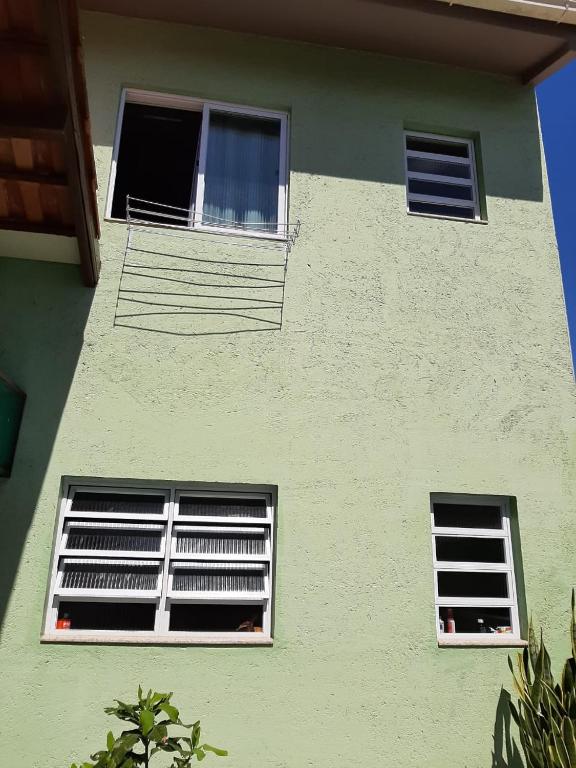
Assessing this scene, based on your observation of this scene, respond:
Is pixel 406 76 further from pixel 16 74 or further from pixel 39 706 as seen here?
pixel 39 706

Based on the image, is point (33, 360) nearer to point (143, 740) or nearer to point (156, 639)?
point (156, 639)

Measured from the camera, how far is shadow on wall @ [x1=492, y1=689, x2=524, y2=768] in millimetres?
4949

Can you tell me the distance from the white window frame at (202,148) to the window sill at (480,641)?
4008mm

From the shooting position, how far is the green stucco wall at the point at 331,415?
15.4 feet

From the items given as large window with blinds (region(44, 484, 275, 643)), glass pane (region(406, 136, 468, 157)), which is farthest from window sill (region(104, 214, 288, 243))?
large window with blinds (region(44, 484, 275, 643))

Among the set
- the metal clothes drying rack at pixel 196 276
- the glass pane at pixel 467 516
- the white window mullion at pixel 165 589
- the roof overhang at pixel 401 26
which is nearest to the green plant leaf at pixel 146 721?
the white window mullion at pixel 165 589

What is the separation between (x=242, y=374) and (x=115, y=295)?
4.49 ft

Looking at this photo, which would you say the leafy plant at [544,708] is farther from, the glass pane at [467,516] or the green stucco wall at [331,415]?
the glass pane at [467,516]

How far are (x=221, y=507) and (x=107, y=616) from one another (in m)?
1.24

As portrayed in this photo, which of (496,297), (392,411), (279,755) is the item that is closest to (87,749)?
(279,755)

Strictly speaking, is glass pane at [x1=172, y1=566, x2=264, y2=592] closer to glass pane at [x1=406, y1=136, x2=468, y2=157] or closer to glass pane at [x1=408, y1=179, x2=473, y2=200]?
glass pane at [x1=408, y1=179, x2=473, y2=200]

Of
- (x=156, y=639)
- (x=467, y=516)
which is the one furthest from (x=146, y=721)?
(x=467, y=516)

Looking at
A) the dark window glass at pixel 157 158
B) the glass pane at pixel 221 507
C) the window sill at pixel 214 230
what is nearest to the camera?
the glass pane at pixel 221 507

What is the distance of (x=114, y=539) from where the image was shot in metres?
5.05
